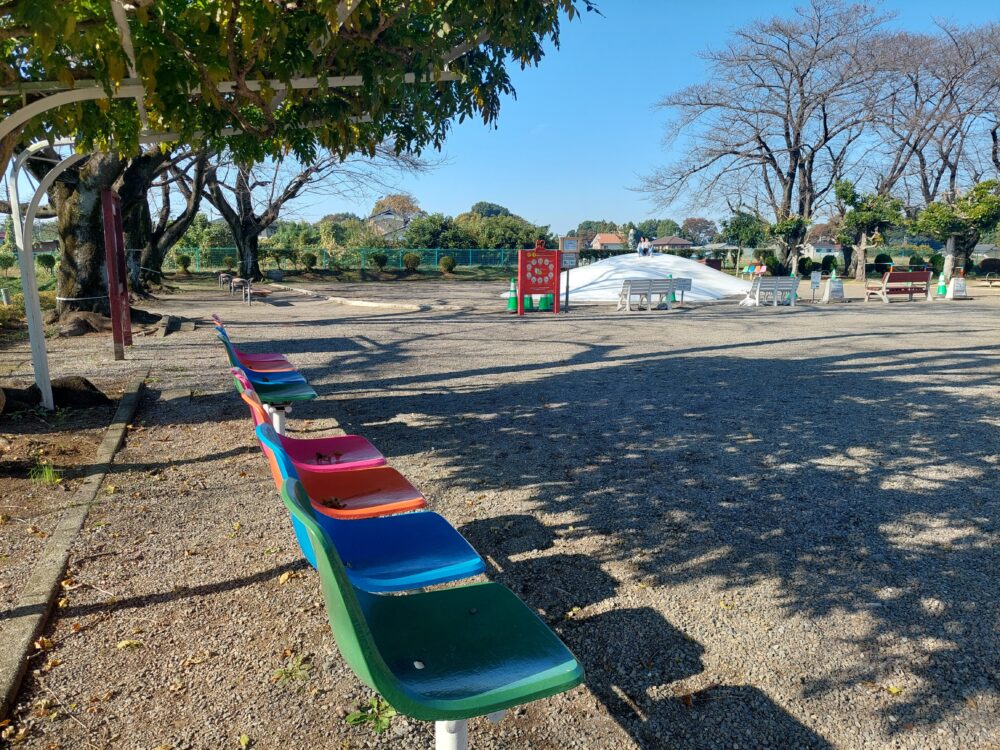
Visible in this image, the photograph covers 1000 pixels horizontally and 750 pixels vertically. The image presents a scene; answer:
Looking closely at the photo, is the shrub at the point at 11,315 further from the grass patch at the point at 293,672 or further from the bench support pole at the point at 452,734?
the bench support pole at the point at 452,734

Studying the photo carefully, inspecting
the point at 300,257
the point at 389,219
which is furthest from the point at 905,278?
the point at 389,219

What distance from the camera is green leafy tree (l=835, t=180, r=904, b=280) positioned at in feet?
107

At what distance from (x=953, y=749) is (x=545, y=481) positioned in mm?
2707

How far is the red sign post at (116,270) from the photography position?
750 cm

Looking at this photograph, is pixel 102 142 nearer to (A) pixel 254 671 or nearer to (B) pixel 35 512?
(B) pixel 35 512

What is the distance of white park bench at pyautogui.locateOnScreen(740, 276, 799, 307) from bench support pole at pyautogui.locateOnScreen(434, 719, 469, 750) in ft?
63.8

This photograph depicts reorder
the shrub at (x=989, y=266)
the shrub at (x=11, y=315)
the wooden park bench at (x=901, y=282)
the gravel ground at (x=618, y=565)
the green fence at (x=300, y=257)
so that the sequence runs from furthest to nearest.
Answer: the shrub at (x=989, y=266) < the green fence at (x=300, y=257) < the wooden park bench at (x=901, y=282) < the shrub at (x=11, y=315) < the gravel ground at (x=618, y=565)

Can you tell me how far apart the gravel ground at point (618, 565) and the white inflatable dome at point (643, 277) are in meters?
15.1

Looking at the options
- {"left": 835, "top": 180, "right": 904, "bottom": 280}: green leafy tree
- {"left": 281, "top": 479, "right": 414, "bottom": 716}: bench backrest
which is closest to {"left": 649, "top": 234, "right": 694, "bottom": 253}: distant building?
{"left": 835, "top": 180, "right": 904, "bottom": 280}: green leafy tree

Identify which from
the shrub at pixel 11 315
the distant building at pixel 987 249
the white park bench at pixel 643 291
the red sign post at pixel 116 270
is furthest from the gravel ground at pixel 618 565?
the distant building at pixel 987 249

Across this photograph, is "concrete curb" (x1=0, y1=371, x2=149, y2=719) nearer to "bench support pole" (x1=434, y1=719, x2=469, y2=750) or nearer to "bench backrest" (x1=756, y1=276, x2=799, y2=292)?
"bench support pole" (x1=434, y1=719, x2=469, y2=750)

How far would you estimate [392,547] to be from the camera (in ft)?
8.45

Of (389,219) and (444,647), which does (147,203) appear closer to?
(444,647)

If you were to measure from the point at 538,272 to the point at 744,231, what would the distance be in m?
39.0
